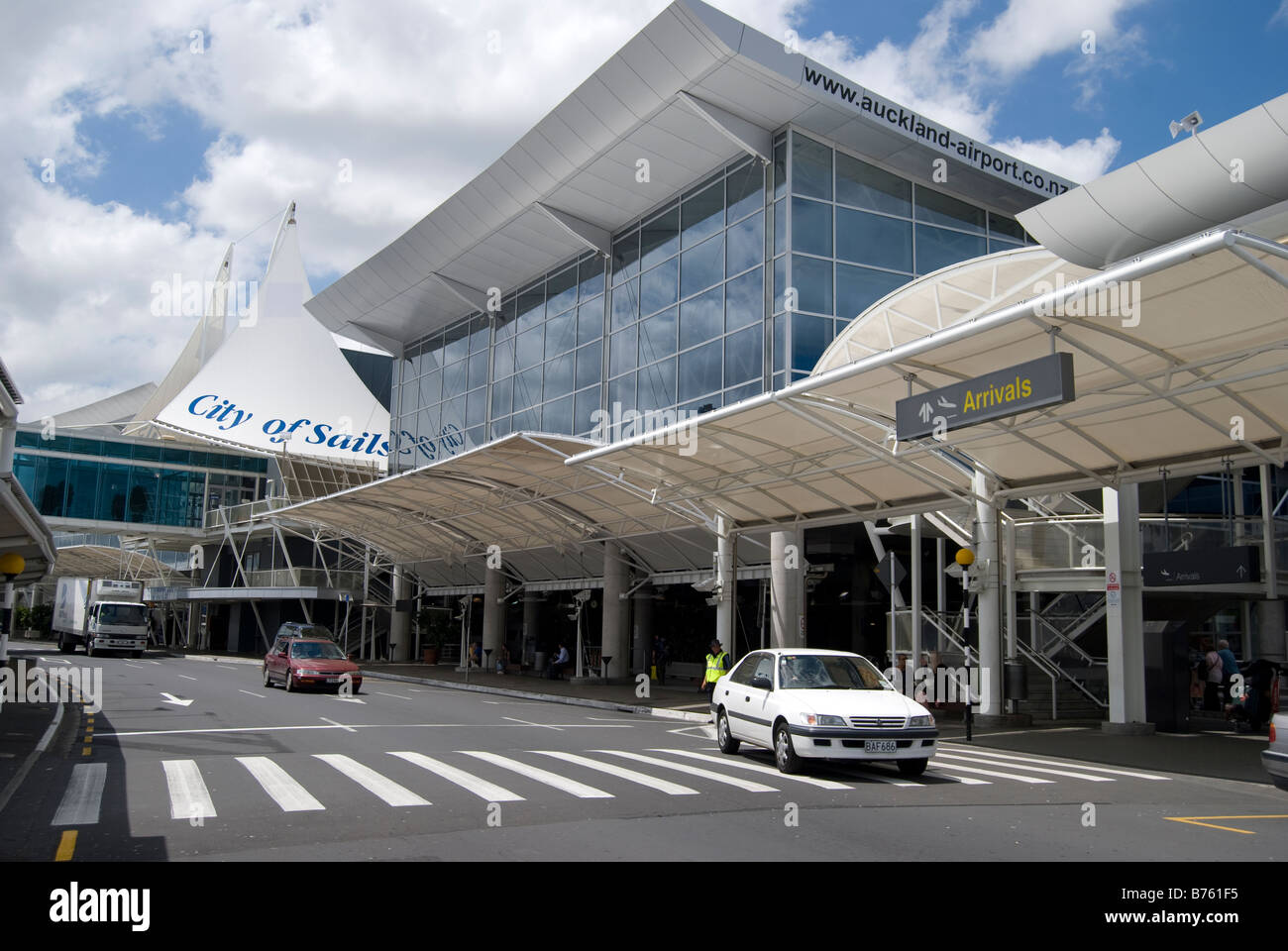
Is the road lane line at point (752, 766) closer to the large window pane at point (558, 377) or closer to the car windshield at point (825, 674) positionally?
the car windshield at point (825, 674)

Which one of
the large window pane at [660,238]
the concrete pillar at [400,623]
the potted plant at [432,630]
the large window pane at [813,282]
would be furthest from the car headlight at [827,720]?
the concrete pillar at [400,623]

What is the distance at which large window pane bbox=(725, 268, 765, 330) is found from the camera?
2915cm

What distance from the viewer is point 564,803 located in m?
10.4

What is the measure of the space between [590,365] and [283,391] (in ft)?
119

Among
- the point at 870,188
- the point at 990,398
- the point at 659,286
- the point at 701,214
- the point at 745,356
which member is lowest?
the point at 990,398

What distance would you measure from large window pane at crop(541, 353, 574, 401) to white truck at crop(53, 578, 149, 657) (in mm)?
26805

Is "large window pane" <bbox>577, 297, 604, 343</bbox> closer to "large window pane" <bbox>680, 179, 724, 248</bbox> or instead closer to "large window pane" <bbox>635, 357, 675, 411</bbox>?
"large window pane" <bbox>635, 357, 675, 411</bbox>

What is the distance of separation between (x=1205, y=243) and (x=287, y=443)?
197 ft

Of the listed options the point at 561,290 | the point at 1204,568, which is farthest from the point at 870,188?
the point at 1204,568

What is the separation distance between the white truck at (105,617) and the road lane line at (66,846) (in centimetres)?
4646

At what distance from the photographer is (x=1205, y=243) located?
10766mm

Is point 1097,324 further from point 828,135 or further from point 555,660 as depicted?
point 555,660

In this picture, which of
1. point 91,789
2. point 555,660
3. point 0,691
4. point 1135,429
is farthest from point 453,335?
point 91,789
